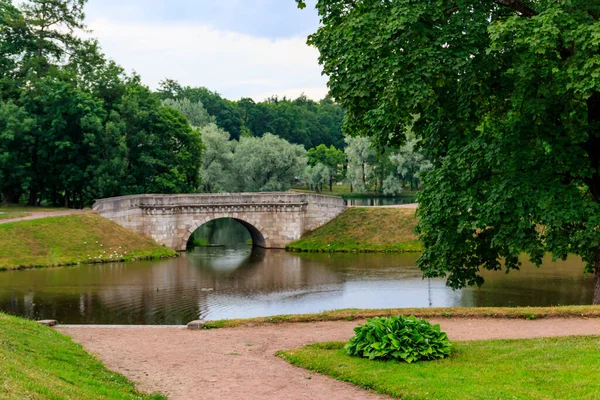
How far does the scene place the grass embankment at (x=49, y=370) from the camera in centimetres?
807

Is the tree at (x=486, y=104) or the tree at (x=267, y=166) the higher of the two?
the tree at (x=267, y=166)

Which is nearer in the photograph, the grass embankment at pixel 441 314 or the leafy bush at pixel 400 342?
the leafy bush at pixel 400 342

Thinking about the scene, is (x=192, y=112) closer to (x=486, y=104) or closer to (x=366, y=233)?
(x=366, y=233)

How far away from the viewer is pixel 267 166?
215 ft

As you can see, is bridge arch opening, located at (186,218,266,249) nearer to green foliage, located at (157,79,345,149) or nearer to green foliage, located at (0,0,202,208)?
green foliage, located at (0,0,202,208)

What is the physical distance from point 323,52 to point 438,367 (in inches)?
411

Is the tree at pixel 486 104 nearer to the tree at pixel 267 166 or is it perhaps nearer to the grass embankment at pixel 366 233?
the grass embankment at pixel 366 233

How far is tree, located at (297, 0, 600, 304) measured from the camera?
15500 mm

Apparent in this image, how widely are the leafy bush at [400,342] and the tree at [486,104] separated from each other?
18.3 ft

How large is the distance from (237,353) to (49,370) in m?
4.32

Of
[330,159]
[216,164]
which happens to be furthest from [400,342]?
[330,159]

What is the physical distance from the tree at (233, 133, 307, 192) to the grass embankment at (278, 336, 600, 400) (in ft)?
173

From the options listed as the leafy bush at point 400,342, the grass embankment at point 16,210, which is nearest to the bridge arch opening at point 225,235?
the grass embankment at point 16,210

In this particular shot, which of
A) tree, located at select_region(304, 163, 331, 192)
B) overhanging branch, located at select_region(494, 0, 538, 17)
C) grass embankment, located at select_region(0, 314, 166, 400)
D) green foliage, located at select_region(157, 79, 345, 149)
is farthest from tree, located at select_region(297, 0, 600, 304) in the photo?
green foliage, located at select_region(157, 79, 345, 149)
